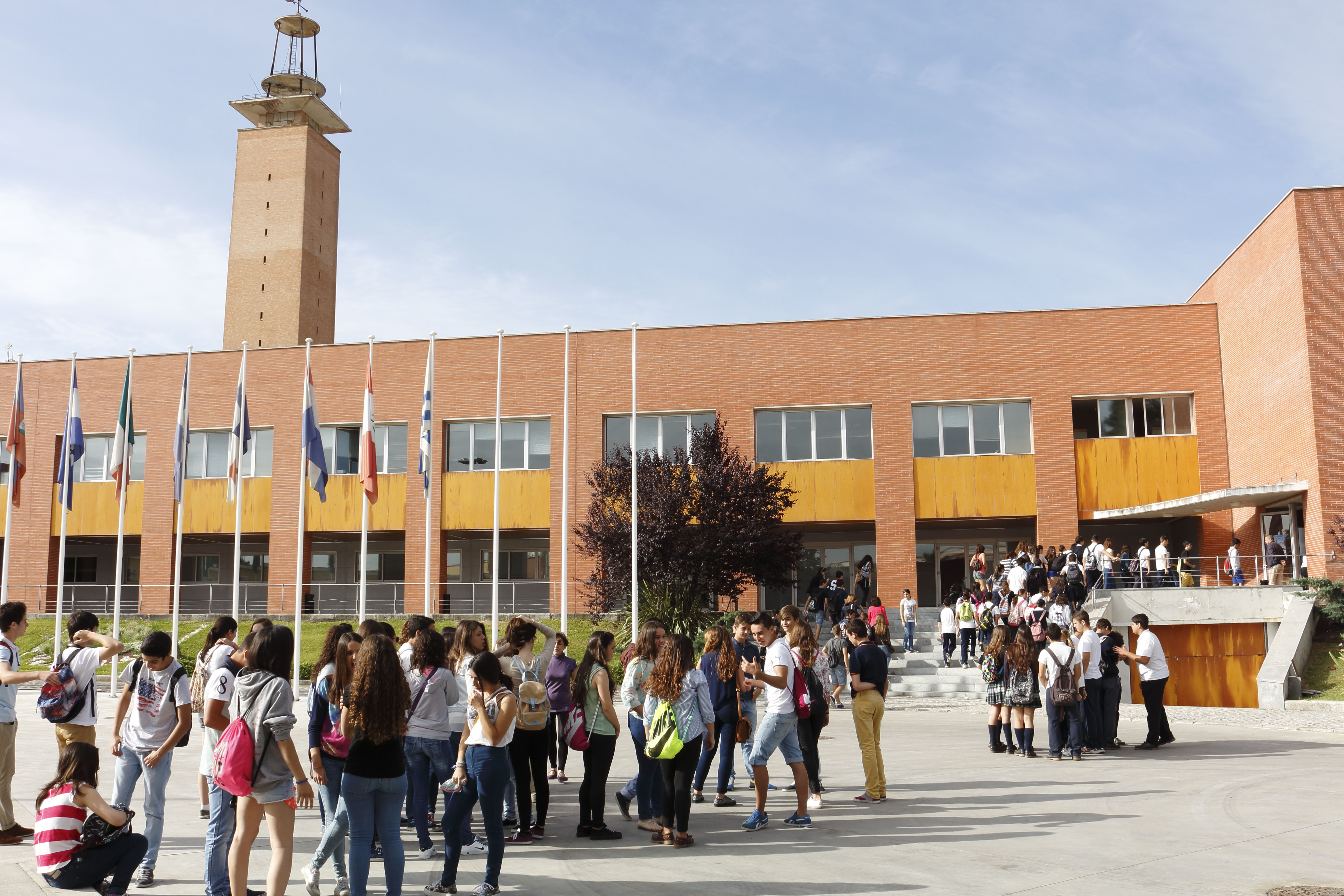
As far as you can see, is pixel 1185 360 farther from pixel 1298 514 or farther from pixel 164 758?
pixel 164 758

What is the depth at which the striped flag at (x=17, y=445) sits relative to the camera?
73.2 feet

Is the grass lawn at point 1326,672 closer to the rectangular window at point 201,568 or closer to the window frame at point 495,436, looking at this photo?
the window frame at point 495,436

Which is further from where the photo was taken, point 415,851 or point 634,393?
point 634,393

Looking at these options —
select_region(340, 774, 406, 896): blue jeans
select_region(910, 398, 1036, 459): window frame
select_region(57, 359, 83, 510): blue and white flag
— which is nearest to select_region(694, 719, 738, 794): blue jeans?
select_region(340, 774, 406, 896): blue jeans

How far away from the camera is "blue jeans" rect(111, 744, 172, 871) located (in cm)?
739

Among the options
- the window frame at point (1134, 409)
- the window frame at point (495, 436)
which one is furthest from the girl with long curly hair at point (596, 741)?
the window frame at point (1134, 409)

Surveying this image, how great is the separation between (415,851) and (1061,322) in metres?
28.4

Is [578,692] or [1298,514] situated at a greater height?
[1298,514]

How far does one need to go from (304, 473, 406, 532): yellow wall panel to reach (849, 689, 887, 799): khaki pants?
26264mm

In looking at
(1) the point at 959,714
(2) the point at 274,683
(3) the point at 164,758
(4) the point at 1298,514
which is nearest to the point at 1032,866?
(2) the point at 274,683

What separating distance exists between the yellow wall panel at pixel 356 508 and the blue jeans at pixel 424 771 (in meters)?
27.1

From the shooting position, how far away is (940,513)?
32.3m

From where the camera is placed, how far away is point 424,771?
A: 793 centimetres

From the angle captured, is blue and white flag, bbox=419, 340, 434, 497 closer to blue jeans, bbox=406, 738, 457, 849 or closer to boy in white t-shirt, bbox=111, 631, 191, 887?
blue jeans, bbox=406, 738, 457, 849
